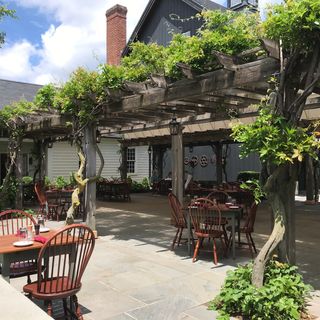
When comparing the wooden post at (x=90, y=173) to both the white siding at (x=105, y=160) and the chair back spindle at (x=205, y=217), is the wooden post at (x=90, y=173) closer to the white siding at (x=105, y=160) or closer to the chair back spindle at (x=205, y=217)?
the chair back spindle at (x=205, y=217)

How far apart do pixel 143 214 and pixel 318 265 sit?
6354 millimetres

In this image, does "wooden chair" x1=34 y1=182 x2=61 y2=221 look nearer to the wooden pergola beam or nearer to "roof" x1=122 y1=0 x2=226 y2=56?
the wooden pergola beam

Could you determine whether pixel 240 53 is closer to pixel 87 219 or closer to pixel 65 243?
pixel 65 243

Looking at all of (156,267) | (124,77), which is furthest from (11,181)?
(156,267)

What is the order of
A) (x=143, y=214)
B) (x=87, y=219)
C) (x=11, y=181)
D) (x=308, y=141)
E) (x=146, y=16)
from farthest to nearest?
(x=146, y=16), (x=11, y=181), (x=143, y=214), (x=87, y=219), (x=308, y=141)

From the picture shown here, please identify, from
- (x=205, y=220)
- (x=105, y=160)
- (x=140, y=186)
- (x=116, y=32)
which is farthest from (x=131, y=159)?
(x=205, y=220)

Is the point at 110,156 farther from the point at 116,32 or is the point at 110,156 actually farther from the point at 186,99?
the point at 186,99

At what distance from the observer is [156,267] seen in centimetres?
547

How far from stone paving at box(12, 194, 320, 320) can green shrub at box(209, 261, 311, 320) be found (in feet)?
0.74

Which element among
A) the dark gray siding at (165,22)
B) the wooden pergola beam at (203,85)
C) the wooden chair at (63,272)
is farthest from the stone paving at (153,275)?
the dark gray siding at (165,22)

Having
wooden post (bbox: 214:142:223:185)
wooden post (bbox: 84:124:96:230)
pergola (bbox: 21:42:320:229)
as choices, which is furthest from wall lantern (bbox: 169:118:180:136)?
wooden post (bbox: 214:142:223:185)

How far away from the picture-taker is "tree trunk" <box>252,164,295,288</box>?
3.68 meters

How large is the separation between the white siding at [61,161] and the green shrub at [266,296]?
1486 cm

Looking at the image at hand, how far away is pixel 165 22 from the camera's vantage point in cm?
Answer: 1795
